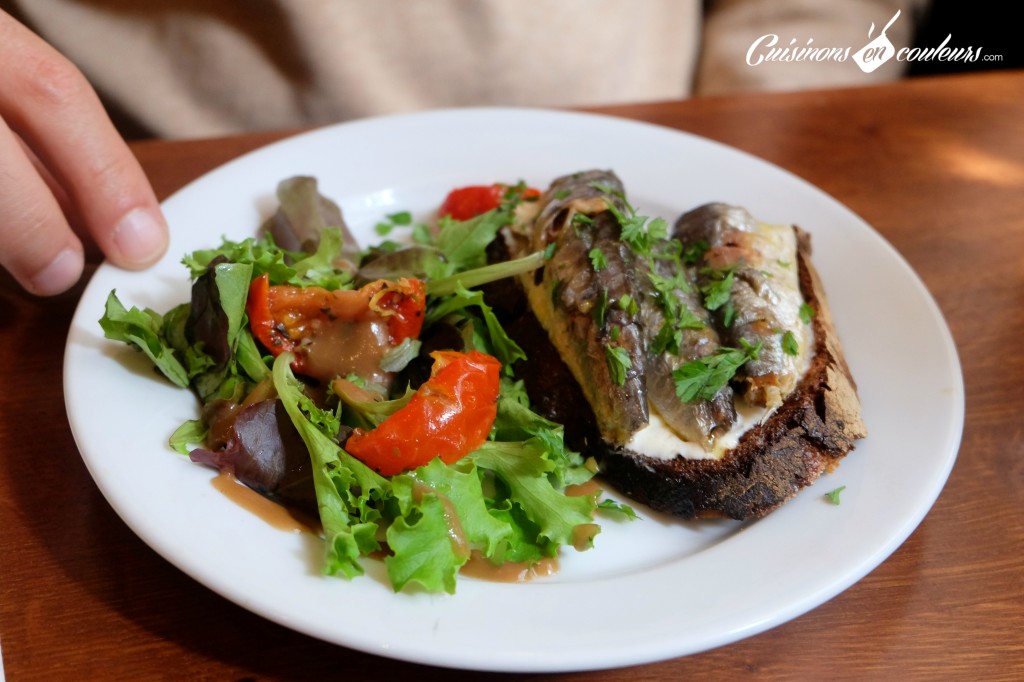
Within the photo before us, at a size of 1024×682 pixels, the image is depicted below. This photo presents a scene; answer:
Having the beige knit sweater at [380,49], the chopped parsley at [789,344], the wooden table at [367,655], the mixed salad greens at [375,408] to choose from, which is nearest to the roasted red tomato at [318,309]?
the mixed salad greens at [375,408]

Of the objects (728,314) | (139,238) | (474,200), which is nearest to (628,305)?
(728,314)

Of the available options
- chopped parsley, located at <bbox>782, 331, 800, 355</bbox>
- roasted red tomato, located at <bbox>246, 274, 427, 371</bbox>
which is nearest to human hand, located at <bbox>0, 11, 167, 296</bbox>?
roasted red tomato, located at <bbox>246, 274, 427, 371</bbox>

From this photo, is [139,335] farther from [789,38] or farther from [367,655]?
[789,38]

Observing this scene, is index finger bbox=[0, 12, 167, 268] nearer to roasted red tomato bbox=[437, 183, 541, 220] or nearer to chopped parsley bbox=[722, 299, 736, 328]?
roasted red tomato bbox=[437, 183, 541, 220]

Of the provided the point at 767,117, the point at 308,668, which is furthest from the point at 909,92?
the point at 308,668

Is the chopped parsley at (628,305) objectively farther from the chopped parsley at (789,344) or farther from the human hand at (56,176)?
the human hand at (56,176)

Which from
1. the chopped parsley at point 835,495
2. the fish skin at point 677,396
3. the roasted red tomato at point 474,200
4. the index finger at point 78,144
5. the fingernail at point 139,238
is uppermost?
the index finger at point 78,144

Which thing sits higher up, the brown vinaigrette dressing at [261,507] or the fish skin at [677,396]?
the fish skin at [677,396]
